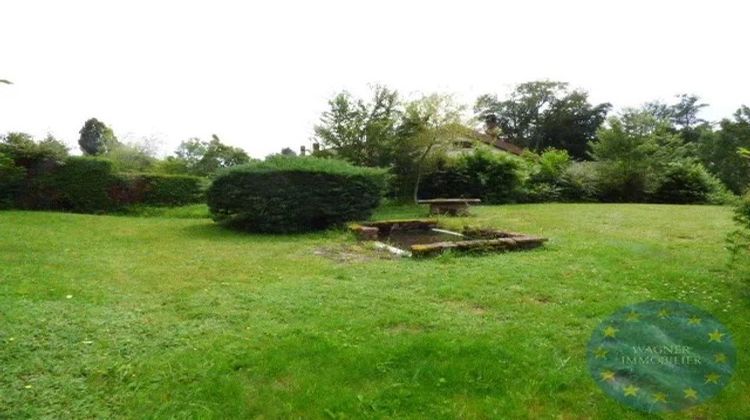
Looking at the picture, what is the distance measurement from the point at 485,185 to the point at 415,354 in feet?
46.6

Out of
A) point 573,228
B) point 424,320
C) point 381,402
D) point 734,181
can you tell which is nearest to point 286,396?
point 381,402

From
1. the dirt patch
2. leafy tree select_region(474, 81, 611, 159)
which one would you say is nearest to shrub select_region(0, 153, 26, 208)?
the dirt patch

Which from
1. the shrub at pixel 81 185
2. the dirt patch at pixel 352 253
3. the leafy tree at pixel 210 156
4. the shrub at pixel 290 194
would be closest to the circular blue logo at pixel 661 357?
the dirt patch at pixel 352 253

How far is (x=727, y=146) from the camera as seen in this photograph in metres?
29.8

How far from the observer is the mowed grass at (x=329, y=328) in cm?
262

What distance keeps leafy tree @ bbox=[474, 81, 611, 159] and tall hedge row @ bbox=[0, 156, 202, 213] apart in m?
29.1

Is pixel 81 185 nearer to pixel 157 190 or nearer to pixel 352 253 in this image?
pixel 157 190

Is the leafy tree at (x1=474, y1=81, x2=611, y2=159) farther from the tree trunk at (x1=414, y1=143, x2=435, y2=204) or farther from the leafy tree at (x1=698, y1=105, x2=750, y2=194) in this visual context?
the tree trunk at (x1=414, y1=143, x2=435, y2=204)

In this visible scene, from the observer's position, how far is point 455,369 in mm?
2916

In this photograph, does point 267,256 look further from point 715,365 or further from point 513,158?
point 513,158

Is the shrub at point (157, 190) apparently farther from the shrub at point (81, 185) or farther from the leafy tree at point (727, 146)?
the leafy tree at point (727, 146)

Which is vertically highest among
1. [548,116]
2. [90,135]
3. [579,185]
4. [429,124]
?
[548,116]

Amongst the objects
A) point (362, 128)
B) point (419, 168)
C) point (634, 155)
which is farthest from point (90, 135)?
point (634, 155)

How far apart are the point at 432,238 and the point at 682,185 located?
14.6 meters
